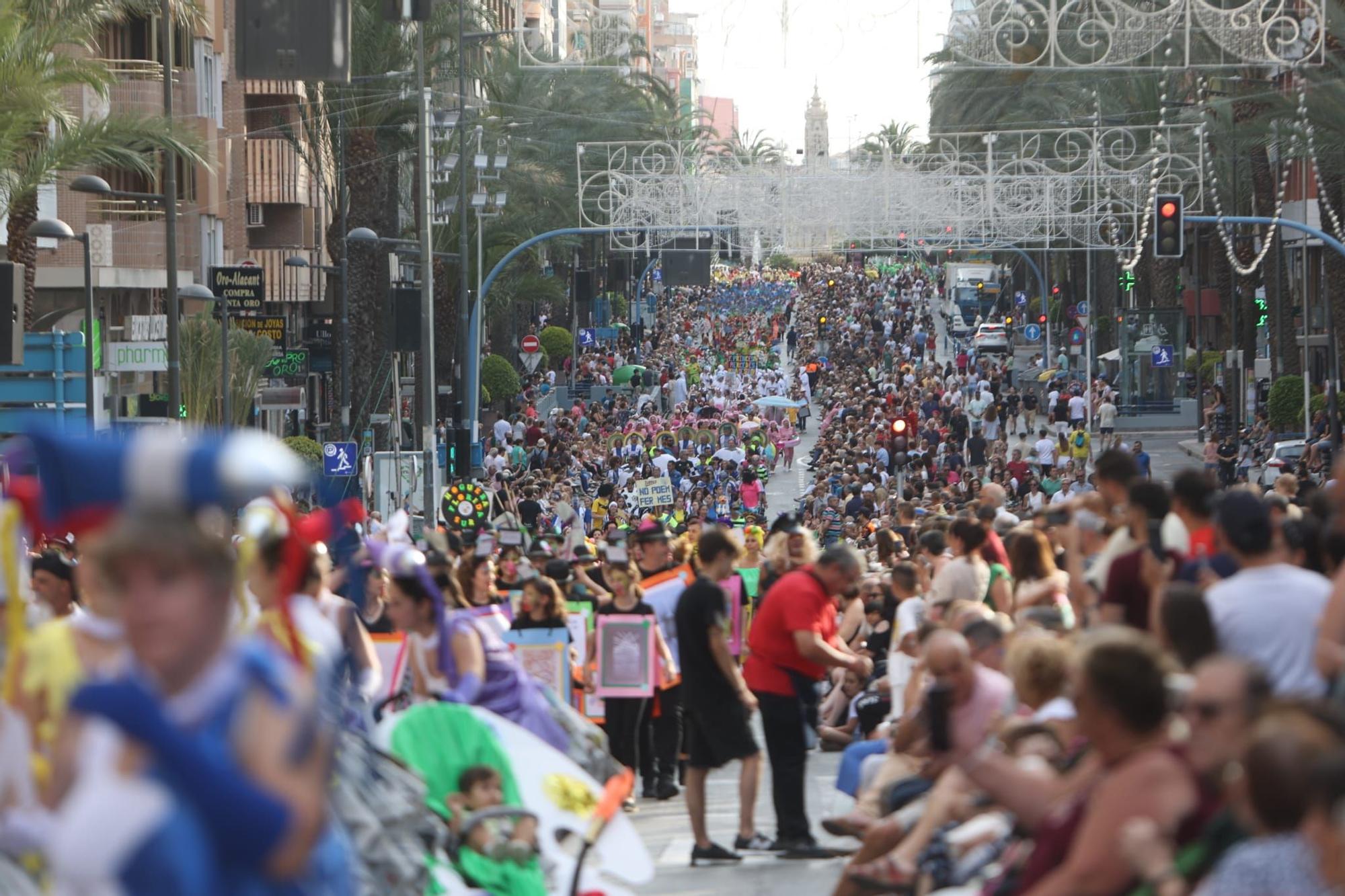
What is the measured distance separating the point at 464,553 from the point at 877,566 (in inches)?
194

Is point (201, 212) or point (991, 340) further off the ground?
point (201, 212)

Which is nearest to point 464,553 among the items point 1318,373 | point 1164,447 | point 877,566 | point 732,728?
point 732,728

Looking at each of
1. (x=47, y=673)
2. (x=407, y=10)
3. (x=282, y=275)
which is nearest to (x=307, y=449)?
(x=282, y=275)

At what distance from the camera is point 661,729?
13430 mm

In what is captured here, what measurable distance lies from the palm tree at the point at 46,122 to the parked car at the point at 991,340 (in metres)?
48.4

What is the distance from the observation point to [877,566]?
17531 mm

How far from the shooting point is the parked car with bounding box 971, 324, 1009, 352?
76.7m

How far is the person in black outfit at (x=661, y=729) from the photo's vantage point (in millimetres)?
13273

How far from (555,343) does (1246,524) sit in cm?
7027

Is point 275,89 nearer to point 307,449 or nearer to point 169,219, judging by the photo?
point 307,449

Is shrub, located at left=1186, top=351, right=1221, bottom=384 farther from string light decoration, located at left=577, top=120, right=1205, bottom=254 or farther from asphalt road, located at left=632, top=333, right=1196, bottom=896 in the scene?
asphalt road, located at left=632, top=333, right=1196, bottom=896

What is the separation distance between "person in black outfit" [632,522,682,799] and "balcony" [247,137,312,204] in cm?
3699

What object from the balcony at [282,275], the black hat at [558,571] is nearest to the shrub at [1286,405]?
the balcony at [282,275]

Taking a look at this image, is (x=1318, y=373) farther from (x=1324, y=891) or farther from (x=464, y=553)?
(x=1324, y=891)
